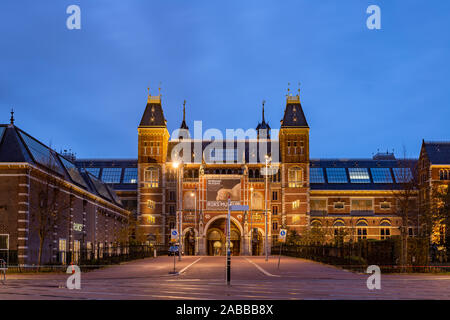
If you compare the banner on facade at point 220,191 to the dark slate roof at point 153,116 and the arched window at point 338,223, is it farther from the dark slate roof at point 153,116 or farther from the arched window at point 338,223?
the arched window at point 338,223

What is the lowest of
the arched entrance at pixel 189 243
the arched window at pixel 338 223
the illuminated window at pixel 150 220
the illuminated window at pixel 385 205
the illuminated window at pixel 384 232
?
the arched entrance at pixel 189 243

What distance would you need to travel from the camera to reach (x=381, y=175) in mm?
102875

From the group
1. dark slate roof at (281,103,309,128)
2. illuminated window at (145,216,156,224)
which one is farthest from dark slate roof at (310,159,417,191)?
illuminated window at (145,216,156,224)

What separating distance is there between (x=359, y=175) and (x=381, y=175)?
381 centimetres

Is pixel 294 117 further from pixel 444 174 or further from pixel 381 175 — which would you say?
pixel 444 174

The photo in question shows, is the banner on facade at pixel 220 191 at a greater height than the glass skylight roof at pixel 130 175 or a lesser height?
lesser

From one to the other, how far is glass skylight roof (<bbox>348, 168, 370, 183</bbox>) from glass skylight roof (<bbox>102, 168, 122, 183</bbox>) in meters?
41.1

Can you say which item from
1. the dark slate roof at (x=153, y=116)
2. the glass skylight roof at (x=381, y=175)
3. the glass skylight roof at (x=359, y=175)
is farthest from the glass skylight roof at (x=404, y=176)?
the dark slate roof at (x=153, y=116)

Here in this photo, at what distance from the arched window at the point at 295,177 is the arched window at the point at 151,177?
21.5 meters

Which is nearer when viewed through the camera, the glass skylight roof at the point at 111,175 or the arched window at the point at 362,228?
the arched window at the point at 362,228

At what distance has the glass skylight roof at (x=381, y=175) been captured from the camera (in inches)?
4006

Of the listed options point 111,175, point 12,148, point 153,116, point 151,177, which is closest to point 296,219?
point 151,177
